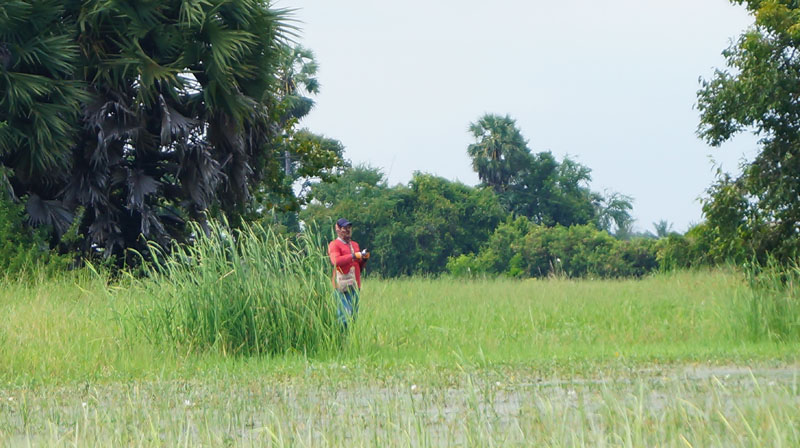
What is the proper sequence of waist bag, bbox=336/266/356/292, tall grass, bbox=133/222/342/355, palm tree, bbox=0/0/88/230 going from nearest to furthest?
tall grass, bbox=133/222/342/355 < waist bag, bbox=336/266/356/292 < palm tree, bbox=0/0/88/230

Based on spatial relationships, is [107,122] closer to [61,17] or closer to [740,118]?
[61,17]

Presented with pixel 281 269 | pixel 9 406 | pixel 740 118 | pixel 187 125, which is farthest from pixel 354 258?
pixel 740 118

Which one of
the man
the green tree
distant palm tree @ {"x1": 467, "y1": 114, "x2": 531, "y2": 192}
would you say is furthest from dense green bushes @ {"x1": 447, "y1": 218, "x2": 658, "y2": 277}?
the man

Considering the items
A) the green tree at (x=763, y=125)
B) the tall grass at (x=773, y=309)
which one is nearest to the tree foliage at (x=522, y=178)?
the green tree at (x=763, y=125)

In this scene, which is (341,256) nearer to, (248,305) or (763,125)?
(248,305)

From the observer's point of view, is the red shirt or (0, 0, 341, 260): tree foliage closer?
the red shirt

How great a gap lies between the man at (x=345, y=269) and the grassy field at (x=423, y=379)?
25cm

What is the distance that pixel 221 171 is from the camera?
67.8 ft

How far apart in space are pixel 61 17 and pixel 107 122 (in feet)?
7.59

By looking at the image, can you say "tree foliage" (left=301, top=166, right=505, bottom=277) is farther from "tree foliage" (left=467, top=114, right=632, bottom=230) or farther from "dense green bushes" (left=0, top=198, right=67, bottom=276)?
"dense green bushes" (left=0, top=198, right=67, bottom=276)

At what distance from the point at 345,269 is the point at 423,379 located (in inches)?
107

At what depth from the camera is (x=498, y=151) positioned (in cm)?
5875

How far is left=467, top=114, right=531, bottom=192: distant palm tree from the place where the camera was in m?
57.9

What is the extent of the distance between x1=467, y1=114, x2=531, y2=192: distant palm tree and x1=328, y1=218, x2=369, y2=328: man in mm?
46925
